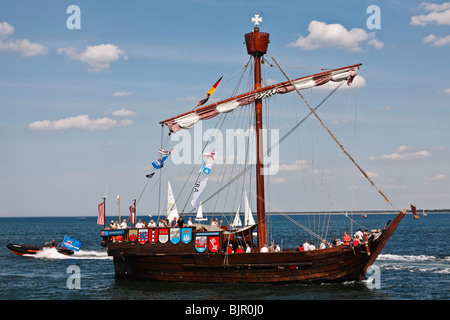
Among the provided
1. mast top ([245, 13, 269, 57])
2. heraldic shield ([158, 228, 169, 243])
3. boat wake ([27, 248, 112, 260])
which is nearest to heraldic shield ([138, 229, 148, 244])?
heraldic shield ([158, 228, 169, 243])

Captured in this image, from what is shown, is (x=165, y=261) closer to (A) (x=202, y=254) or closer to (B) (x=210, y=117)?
(A) (x=202, y=254)

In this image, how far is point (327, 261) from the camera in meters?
31.6

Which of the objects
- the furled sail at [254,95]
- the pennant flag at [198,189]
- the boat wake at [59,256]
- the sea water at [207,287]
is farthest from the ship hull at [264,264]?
the boat wake at [59,256]

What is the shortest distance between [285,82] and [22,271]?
1154 inches

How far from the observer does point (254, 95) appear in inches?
1441

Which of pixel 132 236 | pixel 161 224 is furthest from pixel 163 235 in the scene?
pixel 132 236

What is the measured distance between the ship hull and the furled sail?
30.5 feet

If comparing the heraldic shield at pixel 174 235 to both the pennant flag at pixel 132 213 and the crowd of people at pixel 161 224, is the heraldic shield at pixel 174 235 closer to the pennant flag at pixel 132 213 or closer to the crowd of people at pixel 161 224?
the crowd of people at pixel 161 224

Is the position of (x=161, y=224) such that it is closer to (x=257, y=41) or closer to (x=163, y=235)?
(x=163, y=235)

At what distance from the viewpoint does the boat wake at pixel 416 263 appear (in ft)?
143

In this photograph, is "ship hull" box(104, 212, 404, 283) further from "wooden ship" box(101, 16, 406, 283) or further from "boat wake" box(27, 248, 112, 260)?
"boat wake" box(27, 248, 112, 260)

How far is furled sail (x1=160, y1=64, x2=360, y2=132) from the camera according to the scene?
116 ft
